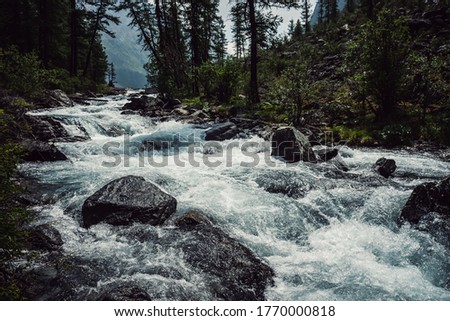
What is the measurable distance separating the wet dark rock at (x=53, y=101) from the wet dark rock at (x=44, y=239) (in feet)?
52.9

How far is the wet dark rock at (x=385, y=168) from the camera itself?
28.7 feet

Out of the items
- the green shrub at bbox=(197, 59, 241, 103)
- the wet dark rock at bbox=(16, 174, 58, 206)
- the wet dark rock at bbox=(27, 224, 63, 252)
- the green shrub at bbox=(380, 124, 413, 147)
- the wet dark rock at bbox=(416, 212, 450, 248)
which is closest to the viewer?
the wet dark rock at bbox=(27, 224, 63, 252)

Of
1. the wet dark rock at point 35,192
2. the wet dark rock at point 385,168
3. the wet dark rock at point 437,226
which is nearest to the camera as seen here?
the wet dark rock at point 437,226

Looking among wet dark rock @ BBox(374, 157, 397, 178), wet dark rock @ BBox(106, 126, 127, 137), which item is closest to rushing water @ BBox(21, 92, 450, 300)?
wet dark rock @ BBox(374, 157, 397, 178)

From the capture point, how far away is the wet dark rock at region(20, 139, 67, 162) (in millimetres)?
9859

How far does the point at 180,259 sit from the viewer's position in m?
4.96

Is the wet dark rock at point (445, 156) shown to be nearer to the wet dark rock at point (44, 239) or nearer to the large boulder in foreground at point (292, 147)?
the large boulder in foreground at point (292, 147)

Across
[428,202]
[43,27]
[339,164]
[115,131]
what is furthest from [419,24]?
[43,27]

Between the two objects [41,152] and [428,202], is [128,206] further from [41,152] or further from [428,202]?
[428,202]

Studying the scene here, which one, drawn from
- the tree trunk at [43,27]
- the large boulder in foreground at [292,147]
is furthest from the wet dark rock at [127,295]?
the tree trunk at [43,27]

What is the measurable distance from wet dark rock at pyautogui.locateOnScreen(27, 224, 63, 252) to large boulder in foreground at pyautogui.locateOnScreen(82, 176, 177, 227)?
2.11 feet

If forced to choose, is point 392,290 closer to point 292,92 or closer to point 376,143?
point 376,143

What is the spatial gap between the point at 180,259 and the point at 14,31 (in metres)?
34.3

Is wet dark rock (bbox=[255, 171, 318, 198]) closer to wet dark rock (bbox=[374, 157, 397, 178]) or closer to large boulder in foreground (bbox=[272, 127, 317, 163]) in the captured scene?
large boulder in foreground (bbox=[272, 127, 317, 163])
